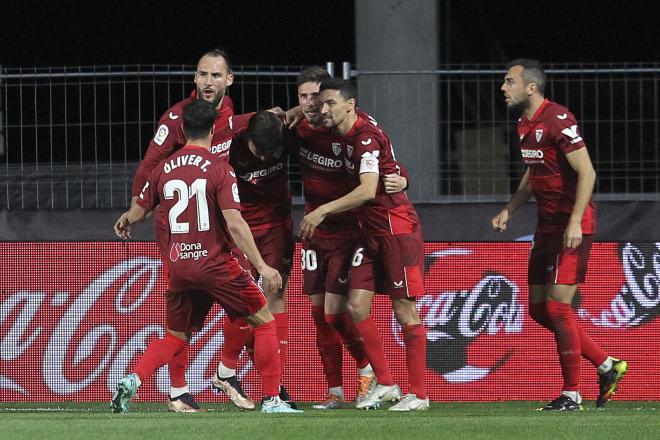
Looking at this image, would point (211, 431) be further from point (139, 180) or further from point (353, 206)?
point (139, 180)

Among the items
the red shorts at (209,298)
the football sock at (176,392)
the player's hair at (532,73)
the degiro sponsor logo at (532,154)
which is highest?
the player's hair at (532,73)

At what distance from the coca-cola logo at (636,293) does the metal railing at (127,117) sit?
1.84m

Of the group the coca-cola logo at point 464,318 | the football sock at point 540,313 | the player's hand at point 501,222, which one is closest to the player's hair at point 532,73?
the player's hand at point 501,222

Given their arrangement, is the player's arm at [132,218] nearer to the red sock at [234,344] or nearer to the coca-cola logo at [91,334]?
the red sock at [234,344]

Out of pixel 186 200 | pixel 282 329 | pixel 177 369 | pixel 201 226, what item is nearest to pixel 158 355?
pixel 177 369

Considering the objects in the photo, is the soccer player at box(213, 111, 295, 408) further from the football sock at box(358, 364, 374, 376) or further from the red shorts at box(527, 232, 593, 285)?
the red shorts at box(527, 232, 593, 285)

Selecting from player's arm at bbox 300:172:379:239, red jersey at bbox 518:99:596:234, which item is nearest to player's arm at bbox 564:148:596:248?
red jersey at bbox 518:99:596:234

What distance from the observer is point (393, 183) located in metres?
8.02

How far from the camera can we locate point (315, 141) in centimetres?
821

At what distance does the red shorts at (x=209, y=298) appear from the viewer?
7164mm

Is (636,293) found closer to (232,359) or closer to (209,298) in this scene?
(232,359)

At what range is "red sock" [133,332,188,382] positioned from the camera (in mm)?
7191

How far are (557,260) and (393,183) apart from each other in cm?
114

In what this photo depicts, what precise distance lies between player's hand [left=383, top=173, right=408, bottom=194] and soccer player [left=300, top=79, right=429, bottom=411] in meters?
0.04
